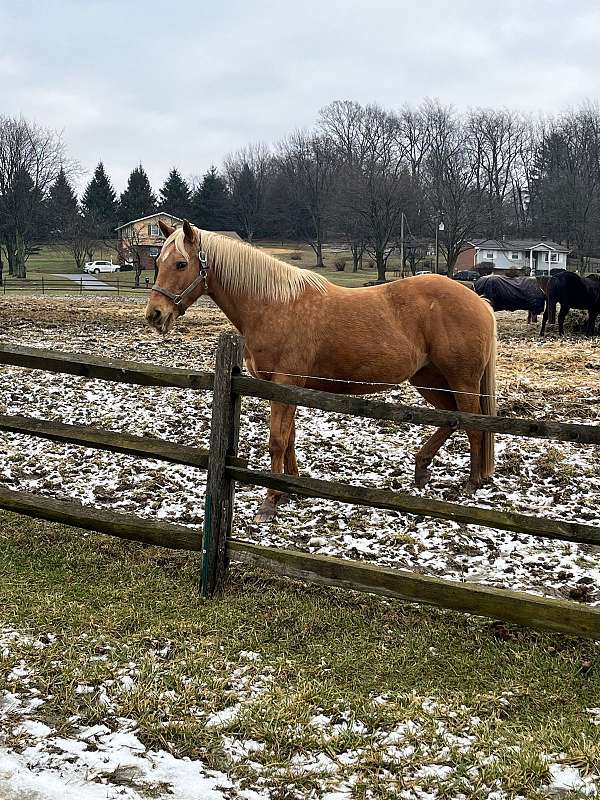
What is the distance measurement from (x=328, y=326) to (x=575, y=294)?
13277 millimetres

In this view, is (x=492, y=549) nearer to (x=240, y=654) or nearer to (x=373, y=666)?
(x=373, y=666)

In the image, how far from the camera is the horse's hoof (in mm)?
6628

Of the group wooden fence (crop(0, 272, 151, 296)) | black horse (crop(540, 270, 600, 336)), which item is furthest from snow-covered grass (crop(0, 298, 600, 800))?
wooden fence (crop(0, 272, 151, 296))

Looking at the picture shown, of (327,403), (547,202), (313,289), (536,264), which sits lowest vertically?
(327,403)

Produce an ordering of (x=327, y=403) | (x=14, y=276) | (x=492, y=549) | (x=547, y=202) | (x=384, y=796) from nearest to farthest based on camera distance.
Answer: (x=384, y=796) < (x=327, y=403) < (x=492, y=549) < (x=14, y=276) < (x=547, y=202)

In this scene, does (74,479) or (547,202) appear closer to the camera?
(74,479)

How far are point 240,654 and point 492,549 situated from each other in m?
Result: 2.27

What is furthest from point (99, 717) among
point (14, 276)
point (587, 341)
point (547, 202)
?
point (547, 202)

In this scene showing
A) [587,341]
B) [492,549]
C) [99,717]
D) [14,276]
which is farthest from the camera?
[14,276]

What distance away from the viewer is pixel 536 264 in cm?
6369

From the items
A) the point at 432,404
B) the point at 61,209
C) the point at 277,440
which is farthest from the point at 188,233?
the point at 61,209

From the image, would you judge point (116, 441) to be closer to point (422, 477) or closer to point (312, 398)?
point (312, 398)

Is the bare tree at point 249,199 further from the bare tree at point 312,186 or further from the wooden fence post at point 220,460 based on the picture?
the wooden fence post at point 220,460

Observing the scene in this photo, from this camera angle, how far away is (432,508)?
3988 mm
